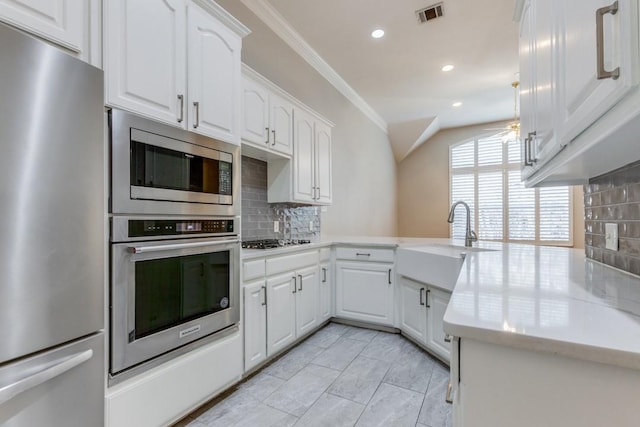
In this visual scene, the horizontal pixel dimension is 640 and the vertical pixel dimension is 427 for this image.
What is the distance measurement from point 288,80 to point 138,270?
8.51 ft

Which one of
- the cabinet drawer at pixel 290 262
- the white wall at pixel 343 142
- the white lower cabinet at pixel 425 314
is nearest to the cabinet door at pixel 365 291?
the white lower cabinet at pixel 425 314

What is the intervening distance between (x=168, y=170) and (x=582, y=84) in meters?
1.63

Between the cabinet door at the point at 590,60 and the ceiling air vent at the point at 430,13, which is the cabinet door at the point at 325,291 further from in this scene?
the ceiling air vent at the point at 430,13

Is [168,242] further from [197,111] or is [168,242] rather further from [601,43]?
[601,43]

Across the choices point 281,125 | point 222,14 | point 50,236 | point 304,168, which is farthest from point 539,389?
point 304,168

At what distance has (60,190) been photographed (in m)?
1.04

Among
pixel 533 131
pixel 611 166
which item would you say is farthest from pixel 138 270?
pixel 611 166

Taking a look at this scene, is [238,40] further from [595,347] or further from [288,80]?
[595,347]

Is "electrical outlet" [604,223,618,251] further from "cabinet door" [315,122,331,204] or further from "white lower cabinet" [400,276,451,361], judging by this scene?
"cabinet door" [315,122,331,204]

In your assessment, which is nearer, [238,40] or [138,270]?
[138,270]

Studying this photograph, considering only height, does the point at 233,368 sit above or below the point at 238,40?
below

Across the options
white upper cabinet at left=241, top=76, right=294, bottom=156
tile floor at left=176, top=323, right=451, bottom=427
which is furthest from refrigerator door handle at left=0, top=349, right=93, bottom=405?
white upper cabinet at left=241, top=76, right=294, bottom=156

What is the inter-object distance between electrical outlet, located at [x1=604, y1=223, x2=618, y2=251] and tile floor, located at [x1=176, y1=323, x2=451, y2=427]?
1.19 meters

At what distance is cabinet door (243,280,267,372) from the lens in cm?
201
